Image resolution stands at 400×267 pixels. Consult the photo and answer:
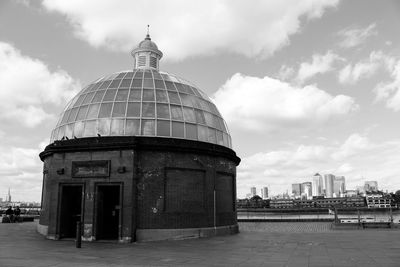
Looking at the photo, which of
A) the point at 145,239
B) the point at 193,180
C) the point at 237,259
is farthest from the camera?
the point at 193,180

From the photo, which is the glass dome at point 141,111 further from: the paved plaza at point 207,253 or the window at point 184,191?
the paved plaza at point 207,253

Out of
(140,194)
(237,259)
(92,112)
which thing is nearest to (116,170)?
(140,194)

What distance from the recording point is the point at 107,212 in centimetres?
2231

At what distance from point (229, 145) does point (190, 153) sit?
6352 millimetres

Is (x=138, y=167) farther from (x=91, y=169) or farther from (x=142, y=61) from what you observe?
(x=142, y=61)

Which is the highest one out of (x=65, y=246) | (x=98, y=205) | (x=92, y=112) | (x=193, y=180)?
(x=92, y=112)

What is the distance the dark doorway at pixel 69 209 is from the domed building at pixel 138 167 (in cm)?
6

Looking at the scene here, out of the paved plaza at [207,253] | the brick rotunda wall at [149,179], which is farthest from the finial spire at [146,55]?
the paved plaza at [207,253]

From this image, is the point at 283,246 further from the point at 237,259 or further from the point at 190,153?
the point at 190,153

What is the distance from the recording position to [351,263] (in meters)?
12.7

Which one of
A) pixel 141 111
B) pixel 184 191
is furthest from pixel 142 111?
pixel 184 191

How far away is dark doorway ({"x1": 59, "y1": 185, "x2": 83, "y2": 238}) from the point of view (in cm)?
2167

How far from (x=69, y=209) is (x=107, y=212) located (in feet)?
7.63

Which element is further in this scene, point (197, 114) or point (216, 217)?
point (197, 114)
